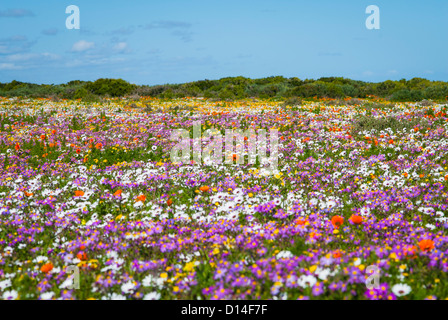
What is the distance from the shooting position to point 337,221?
16.5ft

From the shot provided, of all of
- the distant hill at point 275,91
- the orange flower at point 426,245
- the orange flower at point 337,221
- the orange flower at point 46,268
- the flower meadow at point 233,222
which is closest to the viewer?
the flower meadow at point 233,222

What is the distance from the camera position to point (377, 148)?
9.99m

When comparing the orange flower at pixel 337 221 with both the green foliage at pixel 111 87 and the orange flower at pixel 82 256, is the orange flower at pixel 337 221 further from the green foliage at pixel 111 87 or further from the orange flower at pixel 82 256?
the green foliage at pixel 111 87

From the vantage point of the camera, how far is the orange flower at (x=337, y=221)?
4.99 m

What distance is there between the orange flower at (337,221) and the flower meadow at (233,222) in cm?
2

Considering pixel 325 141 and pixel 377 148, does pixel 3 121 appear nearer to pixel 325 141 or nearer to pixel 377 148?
pixel 325 141

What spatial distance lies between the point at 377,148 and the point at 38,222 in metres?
8.67

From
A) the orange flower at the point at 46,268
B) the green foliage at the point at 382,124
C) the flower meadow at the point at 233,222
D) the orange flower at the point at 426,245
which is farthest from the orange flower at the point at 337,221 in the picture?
the green foliage at the point at 382,124

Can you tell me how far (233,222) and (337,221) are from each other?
1525 millimetres

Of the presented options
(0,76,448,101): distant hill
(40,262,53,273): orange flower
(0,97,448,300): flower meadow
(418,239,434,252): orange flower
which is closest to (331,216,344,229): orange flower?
(0,97,448,300): flower meadow

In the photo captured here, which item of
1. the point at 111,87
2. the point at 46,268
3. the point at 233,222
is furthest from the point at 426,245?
the point at 111,87

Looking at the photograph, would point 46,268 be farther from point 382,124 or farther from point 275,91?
point 275,91
